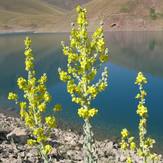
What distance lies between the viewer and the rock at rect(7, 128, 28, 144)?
25.8 metres

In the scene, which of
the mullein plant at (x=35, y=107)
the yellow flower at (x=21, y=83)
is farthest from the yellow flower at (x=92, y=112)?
the yellow flower at (x=21, y=83)

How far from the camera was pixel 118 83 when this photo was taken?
2689 inches

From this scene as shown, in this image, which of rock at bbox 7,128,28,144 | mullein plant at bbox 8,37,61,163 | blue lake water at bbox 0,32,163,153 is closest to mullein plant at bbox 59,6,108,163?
mullein plant at bbox 8,37,61,163

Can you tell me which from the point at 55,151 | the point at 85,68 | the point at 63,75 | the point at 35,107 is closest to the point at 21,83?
the point at 35,107

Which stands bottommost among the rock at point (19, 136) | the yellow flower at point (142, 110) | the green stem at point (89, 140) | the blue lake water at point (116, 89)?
the green stem at point (89, 140)

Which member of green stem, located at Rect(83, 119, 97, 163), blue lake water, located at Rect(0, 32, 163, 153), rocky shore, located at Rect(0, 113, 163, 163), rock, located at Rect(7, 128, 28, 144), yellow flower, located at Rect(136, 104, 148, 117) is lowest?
green stem, located at Rect(83, 119, 97, 163)

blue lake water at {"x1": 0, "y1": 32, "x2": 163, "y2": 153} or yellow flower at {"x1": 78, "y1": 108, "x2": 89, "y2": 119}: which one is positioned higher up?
blue lake water at {"x1": 0, "y1": 32, "x2": 163, "y2": 153}

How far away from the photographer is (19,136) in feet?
87.7

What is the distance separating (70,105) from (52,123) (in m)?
40.5

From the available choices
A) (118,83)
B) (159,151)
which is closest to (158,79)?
(118,83)

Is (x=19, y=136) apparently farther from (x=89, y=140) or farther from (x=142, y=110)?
(x=142, y=110)

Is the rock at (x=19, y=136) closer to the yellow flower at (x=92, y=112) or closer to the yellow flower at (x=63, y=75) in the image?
the yellow flower at (x=63, y=75)

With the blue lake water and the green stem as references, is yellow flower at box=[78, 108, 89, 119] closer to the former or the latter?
the green stem

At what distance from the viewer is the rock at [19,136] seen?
2581 centimetres
